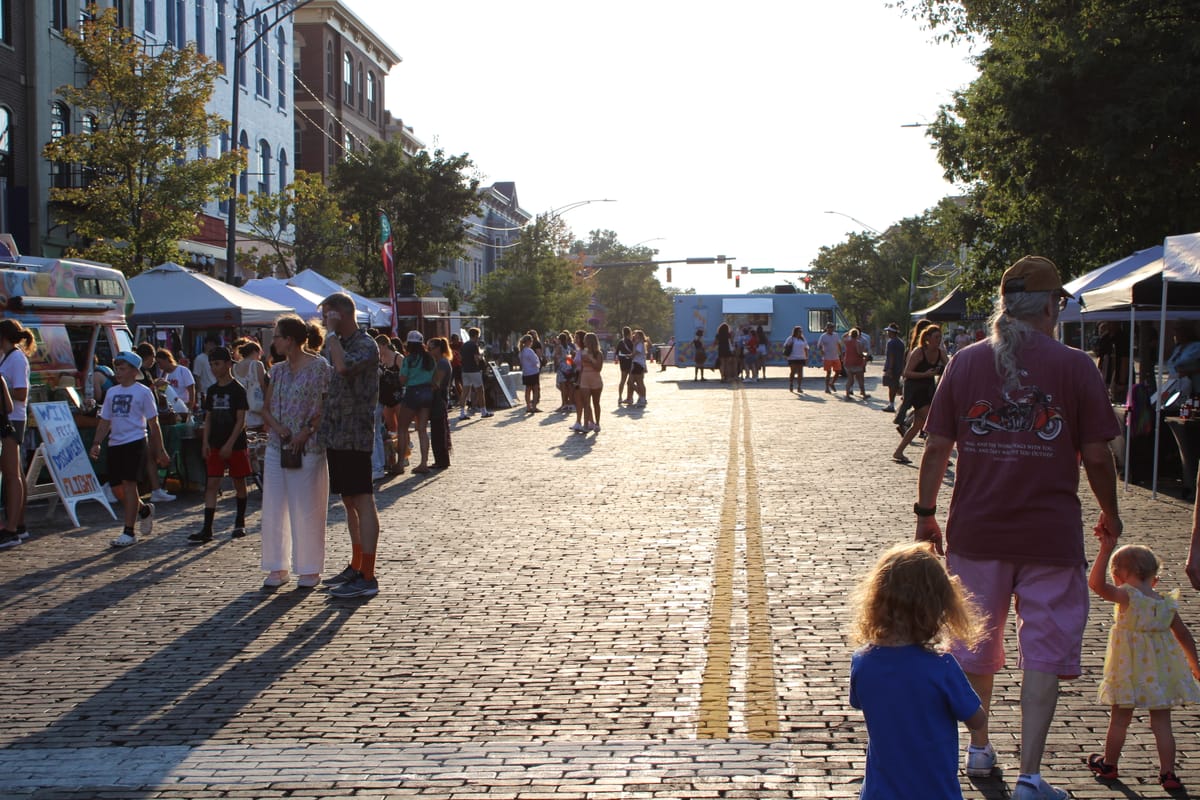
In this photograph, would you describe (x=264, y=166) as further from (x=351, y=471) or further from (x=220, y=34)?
(x=351, y=471)

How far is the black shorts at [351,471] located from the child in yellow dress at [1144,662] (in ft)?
15.7

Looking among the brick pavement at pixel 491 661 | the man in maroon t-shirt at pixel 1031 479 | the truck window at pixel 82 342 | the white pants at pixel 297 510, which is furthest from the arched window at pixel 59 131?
the man in maroon t-shirt at pixel 1031 479

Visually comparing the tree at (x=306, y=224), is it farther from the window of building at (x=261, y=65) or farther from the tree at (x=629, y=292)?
the tree at (x=629, y=292)

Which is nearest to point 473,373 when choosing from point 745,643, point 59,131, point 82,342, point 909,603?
point 82,342

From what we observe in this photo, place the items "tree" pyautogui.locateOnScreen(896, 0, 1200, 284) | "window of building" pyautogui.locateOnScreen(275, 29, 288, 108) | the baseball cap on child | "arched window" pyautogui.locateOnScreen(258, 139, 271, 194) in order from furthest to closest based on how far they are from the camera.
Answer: "window of building" pyautogui.locateOnScreen(275, 29, 288, 108)
"arched window" pyautogui.locateOnScreen(258, 139, 271, 194)
"tree" pyautogui.locateOnScreen(896, 0, 1200, 284)
the baseball cap on child

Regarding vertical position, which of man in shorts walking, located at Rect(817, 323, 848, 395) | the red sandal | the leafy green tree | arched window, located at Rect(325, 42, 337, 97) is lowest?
the red sandal

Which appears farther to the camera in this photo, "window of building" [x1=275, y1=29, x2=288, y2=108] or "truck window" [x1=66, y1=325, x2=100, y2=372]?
"window of building" [x1=275, y1=29, x2=288, y2=108]

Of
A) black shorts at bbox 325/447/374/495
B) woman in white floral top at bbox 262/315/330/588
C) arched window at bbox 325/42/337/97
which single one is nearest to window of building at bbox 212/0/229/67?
arched window at bbox 325/42/337/97

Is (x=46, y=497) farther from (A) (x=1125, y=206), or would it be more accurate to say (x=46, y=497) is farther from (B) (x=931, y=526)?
(A) (x=1125, y=206)

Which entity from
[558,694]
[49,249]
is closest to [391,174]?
[49,249]

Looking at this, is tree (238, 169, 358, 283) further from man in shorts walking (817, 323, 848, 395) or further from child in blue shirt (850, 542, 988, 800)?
child in blue shirt (850, 542, 988, 800)

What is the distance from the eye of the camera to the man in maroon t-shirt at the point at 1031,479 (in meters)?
4.43

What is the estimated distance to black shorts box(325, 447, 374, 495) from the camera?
27.2 ft

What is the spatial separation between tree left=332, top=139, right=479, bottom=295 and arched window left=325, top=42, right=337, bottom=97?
31.8ft
